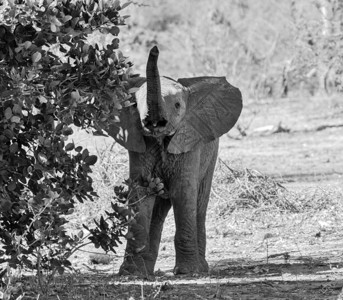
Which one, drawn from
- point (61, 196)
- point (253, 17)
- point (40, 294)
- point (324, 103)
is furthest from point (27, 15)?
point (253, 17)

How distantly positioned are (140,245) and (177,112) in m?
1.00

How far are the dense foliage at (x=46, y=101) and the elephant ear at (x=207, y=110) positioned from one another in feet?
5.61

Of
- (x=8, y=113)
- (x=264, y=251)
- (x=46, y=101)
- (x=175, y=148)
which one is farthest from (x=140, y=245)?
(x=8, y=113)

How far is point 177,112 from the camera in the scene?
7137 mm

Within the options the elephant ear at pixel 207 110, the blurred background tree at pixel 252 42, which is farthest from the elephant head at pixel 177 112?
the blurred background tree at pixel 252 42

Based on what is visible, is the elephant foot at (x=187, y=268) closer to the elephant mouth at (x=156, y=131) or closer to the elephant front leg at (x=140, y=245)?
the elephant front leg at (x=140, y=245)

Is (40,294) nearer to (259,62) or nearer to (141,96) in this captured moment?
(141,96)

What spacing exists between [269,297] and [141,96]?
1.76m

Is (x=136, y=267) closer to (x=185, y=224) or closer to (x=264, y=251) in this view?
(x=185, y=224)

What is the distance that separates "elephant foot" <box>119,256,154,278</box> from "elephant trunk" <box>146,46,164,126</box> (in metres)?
1.12

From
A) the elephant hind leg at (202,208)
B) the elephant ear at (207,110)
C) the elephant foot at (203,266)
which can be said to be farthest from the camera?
the elephant hind leg at (202,208)

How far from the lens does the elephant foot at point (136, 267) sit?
22.9 ft

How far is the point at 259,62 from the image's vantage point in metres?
24.8

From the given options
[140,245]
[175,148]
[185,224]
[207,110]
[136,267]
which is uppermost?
[207,110]
